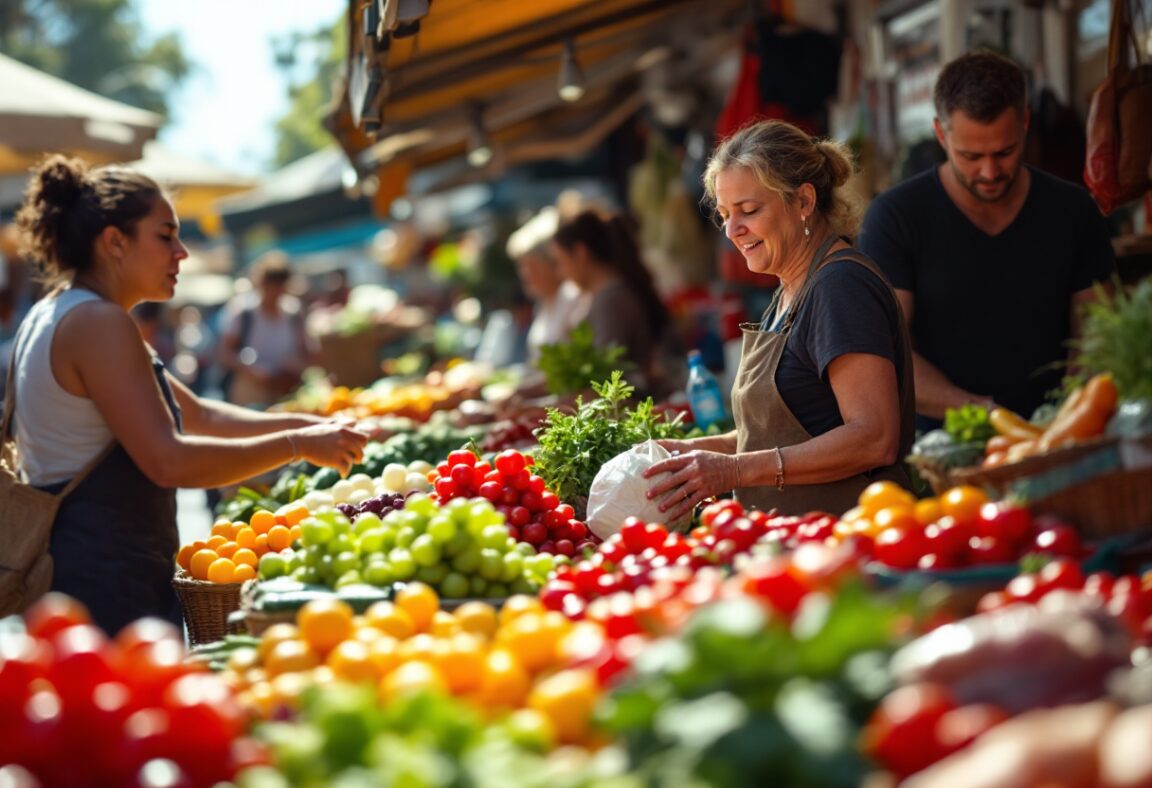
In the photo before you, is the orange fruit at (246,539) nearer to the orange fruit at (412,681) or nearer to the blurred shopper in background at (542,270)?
the orange fruit at (412,681)

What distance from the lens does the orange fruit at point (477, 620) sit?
8.43ft

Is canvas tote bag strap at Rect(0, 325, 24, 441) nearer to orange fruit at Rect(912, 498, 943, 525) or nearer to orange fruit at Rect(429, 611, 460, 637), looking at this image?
orange fruit at Rect(429, 611, 460, 637)

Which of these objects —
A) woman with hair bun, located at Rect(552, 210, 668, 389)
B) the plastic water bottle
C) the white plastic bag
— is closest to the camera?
the white plastic bag

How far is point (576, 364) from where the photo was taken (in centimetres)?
634

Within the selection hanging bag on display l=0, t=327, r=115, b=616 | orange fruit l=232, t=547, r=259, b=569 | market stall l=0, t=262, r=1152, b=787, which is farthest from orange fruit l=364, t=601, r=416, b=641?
hanging bag on display l=0, t=327, r=115, b=616

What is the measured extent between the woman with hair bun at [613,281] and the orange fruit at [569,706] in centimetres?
524

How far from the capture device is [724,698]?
171cm

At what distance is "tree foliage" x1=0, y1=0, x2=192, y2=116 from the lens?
46.3 m

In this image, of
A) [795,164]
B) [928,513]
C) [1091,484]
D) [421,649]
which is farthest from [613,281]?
[421,649]

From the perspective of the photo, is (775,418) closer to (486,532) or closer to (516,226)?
(486,532)

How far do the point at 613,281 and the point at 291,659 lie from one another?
511 centimetres

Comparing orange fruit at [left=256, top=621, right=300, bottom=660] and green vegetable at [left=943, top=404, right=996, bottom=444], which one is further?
green vegetable at [left=943, top=404, right=996, bottom=444]

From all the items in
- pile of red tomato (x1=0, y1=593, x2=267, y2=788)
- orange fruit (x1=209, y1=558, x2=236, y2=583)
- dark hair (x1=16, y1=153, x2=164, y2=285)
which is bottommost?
orange fruit (x1=209, y1=558, x2=236, y2=583)

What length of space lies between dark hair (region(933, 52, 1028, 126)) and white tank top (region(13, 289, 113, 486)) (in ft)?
8.52
